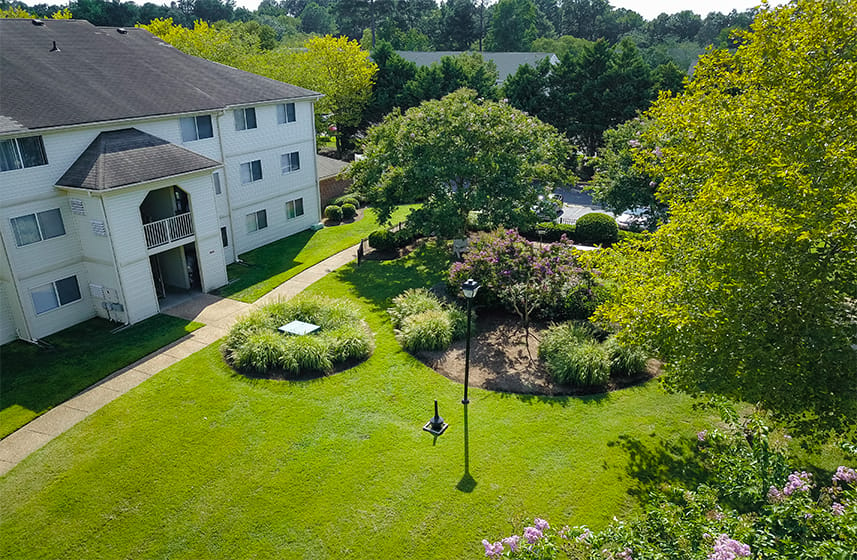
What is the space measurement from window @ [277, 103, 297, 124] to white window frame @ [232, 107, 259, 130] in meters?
2.00

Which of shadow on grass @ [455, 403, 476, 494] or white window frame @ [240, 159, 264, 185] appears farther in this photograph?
white window frame @ [240, 159, 264, 185]

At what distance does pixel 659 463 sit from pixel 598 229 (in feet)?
64.0

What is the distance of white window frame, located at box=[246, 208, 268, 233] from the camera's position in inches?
1164

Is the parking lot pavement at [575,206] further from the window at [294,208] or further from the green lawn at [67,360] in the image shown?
the green lawn at [67,360]

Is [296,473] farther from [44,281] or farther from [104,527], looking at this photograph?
[44,281]

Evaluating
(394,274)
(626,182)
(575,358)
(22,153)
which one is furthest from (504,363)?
(22,153)

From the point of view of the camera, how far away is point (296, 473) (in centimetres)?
1334

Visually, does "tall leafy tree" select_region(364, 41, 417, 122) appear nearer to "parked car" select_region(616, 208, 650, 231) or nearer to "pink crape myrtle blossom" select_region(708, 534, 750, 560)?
"parked car" select_region(616, 208, 650, 231)

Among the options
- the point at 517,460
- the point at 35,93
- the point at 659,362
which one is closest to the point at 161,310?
the point at 35,93

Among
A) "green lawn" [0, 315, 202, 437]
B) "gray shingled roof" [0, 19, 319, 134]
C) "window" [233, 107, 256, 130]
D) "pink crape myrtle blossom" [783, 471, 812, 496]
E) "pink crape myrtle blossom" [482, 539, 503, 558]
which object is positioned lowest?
"green lawn" [0, 315, 202, 437]

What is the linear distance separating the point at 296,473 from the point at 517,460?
18.5ft

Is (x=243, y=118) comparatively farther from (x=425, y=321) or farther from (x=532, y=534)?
(x=532, y=534)

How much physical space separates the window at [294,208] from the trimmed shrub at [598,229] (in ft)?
55.5

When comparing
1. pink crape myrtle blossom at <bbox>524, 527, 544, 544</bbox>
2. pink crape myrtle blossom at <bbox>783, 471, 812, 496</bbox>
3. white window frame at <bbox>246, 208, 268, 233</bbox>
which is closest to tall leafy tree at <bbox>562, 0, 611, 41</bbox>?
white window frame at <bbox>246, 208, 268, 233</bbox>
